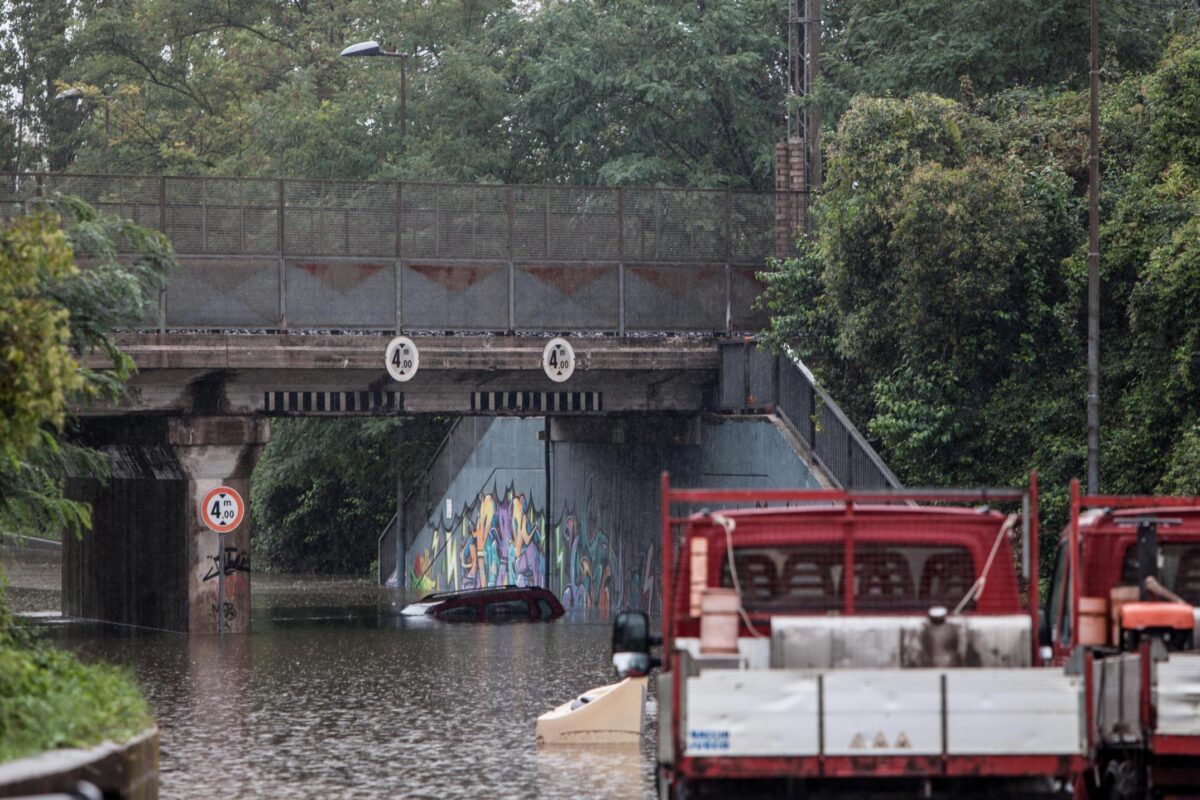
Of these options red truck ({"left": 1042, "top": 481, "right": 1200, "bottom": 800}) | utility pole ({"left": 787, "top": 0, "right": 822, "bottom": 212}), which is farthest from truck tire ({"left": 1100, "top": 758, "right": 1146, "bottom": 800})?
utility pole ({"left": 787, "top": 0, "right": 822, "bottom": 212})

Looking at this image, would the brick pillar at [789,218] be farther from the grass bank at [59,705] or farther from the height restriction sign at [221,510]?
the grass bank at [59,705]

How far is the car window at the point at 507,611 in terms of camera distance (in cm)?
3775

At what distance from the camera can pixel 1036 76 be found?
39.2 metres

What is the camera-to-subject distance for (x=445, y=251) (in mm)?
35062

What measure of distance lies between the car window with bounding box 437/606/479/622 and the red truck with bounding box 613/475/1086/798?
2571 centimetres

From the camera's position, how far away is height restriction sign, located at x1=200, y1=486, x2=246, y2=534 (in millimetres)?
31609

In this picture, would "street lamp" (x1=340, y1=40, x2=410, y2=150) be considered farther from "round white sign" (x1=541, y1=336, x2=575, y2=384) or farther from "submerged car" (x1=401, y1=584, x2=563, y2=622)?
"submerged car" (x1=401, y1=584, x2=563, y2=622)

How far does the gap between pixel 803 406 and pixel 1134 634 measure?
69.8ft

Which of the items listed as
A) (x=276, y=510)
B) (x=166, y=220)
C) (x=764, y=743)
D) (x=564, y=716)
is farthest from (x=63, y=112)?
(x=764, y=743)

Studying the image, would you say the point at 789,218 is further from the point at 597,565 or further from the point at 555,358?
the point at 597,565

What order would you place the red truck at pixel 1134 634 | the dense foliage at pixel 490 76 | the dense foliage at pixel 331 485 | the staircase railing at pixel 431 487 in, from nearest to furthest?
the red truck at pixel 1134 634, the dense foliage at pixel 490 76, the staircase railing at pixel 431 487, the dense foliage at pixel 331 485

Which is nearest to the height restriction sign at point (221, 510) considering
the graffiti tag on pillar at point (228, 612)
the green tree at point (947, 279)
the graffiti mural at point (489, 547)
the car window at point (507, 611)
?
the graffiti tag on pillar at point (228, 612)

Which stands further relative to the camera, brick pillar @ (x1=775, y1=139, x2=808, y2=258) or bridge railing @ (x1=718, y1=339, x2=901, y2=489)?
brick pillar @ (x1=775, y1=139, x2=808, y2=258)

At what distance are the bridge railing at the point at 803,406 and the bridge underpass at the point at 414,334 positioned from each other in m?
0.05
